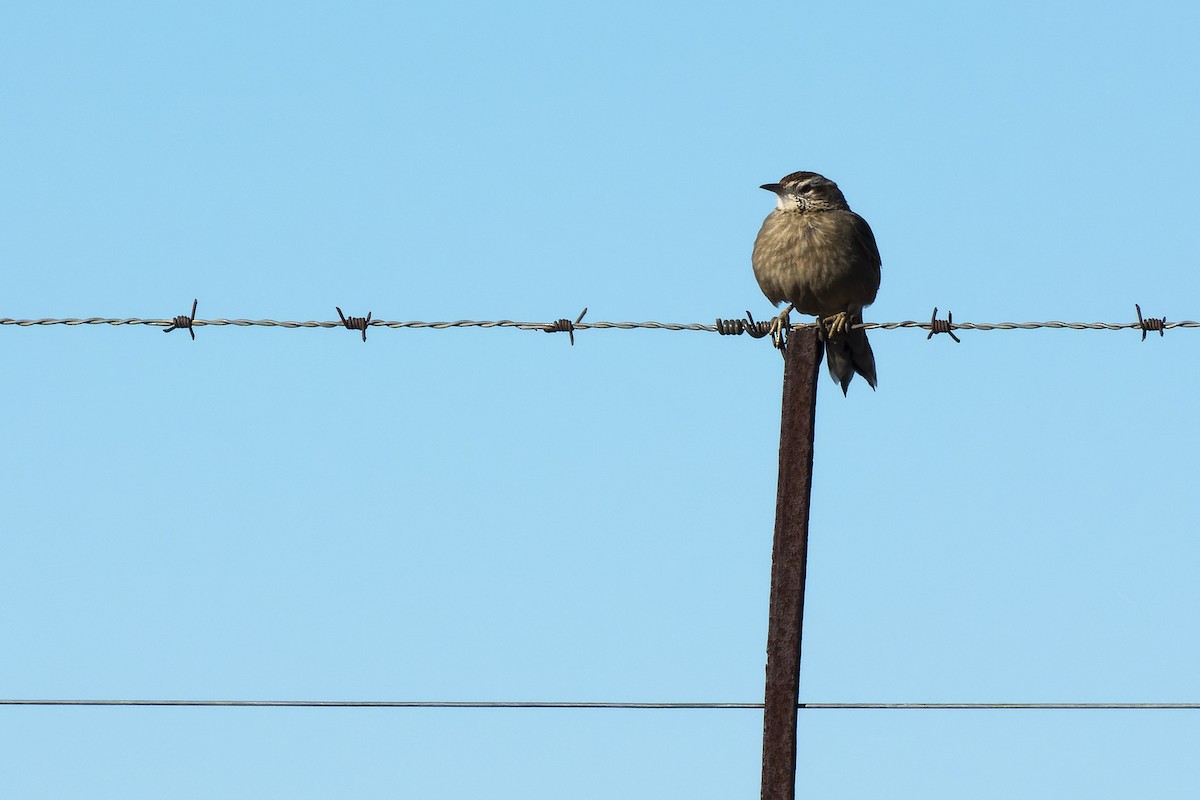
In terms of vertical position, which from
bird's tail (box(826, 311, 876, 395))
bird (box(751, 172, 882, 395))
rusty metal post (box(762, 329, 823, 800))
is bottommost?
rusty metal post (box(762, 329, 823, 800))

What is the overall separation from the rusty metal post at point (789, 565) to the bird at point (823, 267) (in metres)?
3.10

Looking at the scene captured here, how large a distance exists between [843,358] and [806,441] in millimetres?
3474

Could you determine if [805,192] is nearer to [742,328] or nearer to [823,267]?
[823,267]

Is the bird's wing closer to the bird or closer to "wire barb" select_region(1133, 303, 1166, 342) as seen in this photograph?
the bird

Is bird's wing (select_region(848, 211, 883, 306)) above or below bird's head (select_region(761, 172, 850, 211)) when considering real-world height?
below

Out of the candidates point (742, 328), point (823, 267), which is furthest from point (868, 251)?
point (742, 328)

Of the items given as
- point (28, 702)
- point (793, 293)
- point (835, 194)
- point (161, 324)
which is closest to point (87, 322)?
point (161, 324)

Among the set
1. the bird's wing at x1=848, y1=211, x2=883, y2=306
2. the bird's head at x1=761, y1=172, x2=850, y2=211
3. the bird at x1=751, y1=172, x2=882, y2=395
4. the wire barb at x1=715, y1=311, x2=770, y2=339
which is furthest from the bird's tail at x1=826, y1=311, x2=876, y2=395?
the wire barb at x1=715, y1=311, x2=770, y2=339

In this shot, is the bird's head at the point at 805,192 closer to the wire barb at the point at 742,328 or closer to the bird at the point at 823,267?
the bird at the point at 823,267

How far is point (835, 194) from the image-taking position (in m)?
9.35

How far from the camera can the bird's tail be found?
8.73 meters

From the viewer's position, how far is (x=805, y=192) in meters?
9.23

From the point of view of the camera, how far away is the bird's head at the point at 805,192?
9195mm

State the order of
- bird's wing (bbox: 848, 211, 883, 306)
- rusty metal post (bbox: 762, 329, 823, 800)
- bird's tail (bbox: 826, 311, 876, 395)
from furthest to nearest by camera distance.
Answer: bird's wing (bbox: 848, 211, 883, 306)
bird's tail (bbox: 826, 311, 876, 395)
rusty metal post (bbox: 762, 329, 823, 800)
